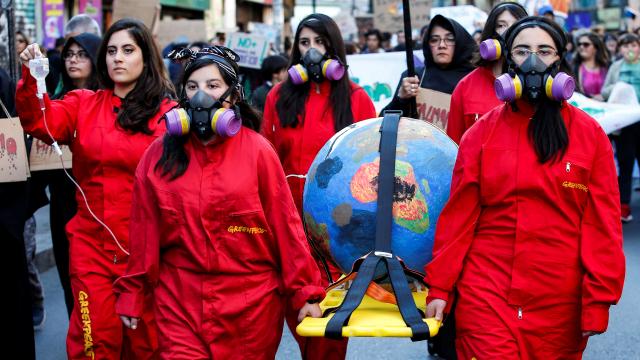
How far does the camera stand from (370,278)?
4289mm

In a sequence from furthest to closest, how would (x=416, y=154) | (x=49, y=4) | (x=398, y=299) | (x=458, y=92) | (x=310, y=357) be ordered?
(x=49, y=4), (x=458, y=92), (x=310, y=357), (x=416, y=154), (x=398, y=299)

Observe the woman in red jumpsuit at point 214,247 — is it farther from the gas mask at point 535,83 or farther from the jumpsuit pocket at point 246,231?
the gas mask at point 535,83

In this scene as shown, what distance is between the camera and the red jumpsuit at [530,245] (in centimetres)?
423

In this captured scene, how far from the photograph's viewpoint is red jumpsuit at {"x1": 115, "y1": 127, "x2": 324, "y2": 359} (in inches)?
173

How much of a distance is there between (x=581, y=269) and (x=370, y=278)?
2.83 feet

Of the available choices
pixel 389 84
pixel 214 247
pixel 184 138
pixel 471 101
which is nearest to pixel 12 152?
pixel 184 138

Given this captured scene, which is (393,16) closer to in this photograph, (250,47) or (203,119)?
(250,47)

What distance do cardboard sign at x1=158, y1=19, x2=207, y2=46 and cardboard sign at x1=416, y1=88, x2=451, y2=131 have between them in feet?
35.1

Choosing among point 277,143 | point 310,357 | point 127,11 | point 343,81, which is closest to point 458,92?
point 343,81

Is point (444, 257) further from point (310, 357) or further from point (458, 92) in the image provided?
point (458, 92)

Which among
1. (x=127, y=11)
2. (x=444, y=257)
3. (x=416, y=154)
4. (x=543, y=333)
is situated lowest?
(x=543, y=333)

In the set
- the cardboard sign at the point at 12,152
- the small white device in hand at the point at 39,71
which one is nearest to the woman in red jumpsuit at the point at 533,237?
the small white device in hand at the point at 39,71

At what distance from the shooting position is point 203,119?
4.45 m

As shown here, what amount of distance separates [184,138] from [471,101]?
2014 millimetres
